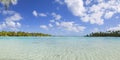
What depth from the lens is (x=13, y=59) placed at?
1172 centimetres

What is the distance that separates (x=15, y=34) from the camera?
14012 cm

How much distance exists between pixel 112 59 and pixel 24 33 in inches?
5747

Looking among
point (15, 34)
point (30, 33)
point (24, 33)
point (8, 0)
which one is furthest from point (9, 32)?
point (8, 0)

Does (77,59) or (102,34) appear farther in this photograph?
(102,34)

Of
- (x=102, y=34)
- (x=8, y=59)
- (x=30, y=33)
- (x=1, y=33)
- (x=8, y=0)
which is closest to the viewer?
(x=8, y=59)

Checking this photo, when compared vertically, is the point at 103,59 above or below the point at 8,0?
below

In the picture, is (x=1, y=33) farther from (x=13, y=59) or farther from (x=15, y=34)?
(x=13, y=59)

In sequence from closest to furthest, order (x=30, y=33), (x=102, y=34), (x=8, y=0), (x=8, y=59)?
(x=8, y=59), (x=8, y=0), (x=102, y=34), (x=30, y=33)

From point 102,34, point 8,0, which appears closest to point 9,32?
point 102,34

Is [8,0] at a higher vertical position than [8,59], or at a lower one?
higher

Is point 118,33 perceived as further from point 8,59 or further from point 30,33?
point 8,59

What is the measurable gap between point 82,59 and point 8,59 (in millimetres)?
4494

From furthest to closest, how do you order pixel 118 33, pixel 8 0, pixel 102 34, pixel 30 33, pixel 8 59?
pixel 30 33 < pixel 102 34 < pixel 118 33 < pixel 8 0 < pixel 8 59

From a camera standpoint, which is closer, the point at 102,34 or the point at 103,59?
the point at 103,59
